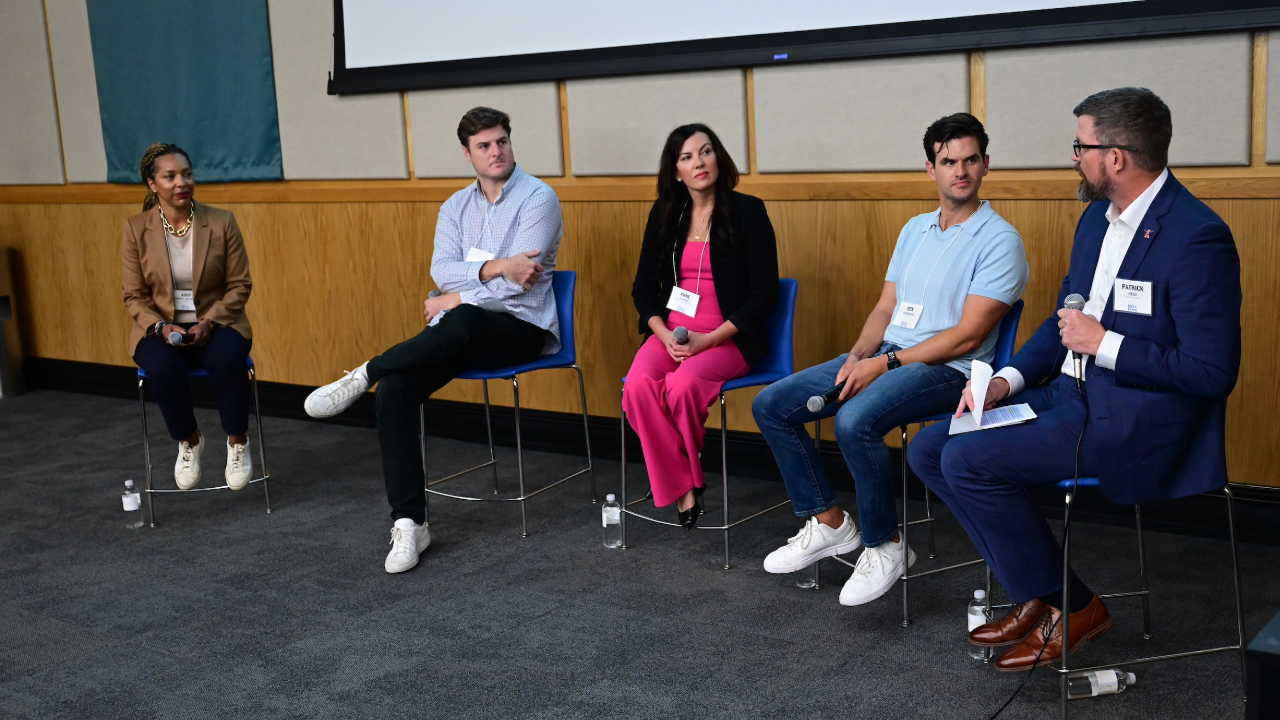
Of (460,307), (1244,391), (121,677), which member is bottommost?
(121,677)

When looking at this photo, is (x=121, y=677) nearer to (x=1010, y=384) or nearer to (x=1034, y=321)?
(x=1010, y=384)

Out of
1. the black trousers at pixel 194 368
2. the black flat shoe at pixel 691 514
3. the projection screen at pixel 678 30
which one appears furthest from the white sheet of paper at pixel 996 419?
the black trousers at pixel 194 368

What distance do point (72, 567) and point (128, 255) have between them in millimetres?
1286

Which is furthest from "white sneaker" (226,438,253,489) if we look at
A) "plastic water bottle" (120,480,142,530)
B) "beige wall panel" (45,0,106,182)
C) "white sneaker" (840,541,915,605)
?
"beige wall panel" (45,0,106,182)

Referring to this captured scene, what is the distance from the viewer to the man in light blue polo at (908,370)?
9.79 feet

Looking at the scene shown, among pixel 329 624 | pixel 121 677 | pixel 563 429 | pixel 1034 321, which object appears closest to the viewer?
pixel 121 677

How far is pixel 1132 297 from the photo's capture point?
2424mm

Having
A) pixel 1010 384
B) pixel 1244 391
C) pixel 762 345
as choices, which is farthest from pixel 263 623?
pixel 1244 391

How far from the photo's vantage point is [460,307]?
3865mm

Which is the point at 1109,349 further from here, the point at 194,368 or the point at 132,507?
the point at 132,507

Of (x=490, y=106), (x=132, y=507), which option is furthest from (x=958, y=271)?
(x=132, y=507)

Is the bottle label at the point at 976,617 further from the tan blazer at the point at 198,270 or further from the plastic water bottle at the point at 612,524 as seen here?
the tan blazer at the point at 198,270

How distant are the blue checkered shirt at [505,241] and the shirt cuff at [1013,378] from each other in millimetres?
1744

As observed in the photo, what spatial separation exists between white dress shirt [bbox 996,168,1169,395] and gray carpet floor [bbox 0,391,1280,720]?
758mm
